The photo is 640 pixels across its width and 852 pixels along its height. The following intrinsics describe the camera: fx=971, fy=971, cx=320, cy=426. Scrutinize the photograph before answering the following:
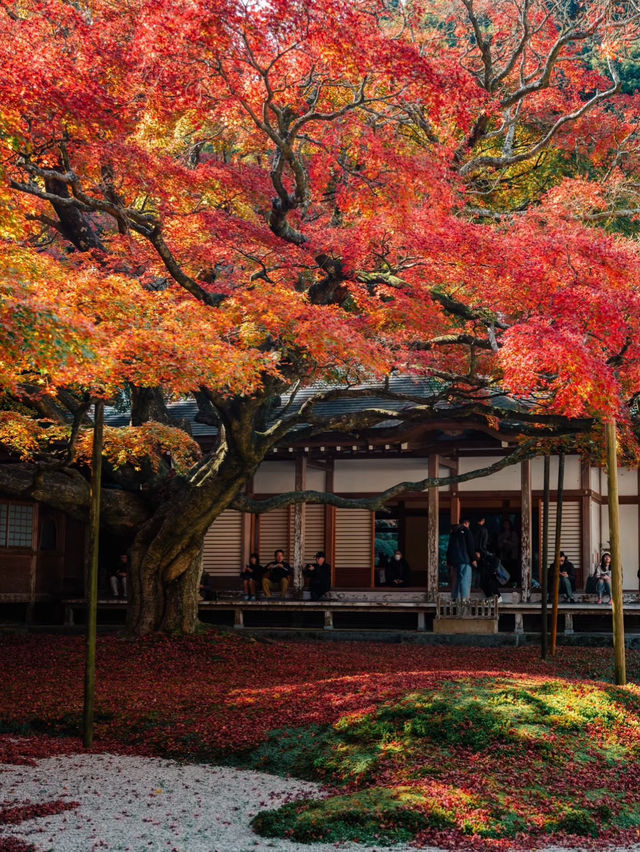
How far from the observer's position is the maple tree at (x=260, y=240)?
36.4ft

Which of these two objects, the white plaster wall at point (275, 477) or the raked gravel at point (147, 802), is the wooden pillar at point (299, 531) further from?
the raked gravel at point (147, 802)

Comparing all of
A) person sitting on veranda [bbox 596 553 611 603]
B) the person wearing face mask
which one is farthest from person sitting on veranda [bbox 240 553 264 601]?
person sitting on veranda [bbox 596 553 611 603]

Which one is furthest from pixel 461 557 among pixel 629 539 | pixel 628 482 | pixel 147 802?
pixel 147 802

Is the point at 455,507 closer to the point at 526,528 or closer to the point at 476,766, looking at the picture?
the point at 526,528

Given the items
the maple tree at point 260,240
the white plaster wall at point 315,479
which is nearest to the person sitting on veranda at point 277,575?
the white plaster wall at point 315,479

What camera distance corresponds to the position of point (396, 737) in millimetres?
8570

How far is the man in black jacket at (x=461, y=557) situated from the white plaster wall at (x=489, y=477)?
5.49ft

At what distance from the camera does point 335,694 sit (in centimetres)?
1082

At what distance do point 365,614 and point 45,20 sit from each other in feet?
42.7

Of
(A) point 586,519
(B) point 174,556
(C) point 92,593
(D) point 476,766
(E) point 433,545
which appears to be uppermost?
(A) point 586,519

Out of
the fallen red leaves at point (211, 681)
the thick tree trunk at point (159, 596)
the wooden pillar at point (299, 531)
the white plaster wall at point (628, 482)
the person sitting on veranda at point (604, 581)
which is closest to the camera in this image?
the fallen red leaves at point (211, 681)

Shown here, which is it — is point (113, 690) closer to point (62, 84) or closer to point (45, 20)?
point (62, 84)

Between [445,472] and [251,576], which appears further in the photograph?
[445,472]

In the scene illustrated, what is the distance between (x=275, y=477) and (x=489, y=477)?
4878mm
